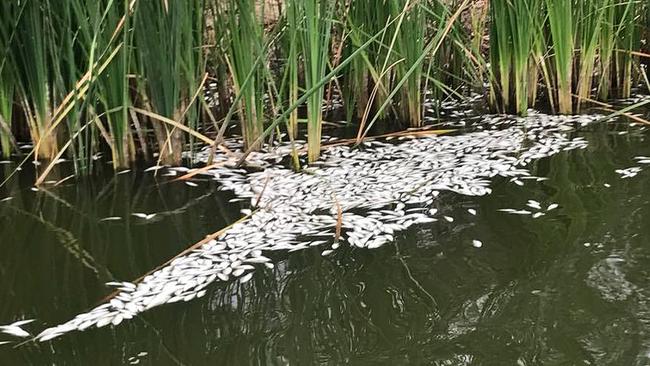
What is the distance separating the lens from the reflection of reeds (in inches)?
88.2

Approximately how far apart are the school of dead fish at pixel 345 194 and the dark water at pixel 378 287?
0.04m

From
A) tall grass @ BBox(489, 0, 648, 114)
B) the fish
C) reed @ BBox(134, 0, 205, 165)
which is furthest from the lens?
tall grass @ BBox(489, 0, 648, 114)

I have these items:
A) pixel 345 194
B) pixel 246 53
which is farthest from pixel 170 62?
pixel 345 194

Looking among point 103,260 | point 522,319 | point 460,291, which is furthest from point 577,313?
point 103,260

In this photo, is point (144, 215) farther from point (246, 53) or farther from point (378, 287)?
point (378, 287)

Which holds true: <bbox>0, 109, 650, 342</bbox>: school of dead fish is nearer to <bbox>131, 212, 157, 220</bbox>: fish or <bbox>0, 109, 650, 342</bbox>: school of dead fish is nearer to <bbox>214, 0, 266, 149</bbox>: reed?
<bbox>131, 212, 157, 220</bbox>: fish

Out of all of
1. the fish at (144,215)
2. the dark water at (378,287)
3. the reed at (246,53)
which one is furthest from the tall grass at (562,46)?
the fish at (144,215)

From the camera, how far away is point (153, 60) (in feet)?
7.43

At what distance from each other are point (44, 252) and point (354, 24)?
Answer: 1443 mm

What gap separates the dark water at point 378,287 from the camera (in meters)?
1.31

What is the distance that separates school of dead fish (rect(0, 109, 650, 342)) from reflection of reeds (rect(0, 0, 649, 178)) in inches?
5.4

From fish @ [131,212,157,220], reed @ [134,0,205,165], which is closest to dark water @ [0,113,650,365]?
fish @ [131,212,157,220]

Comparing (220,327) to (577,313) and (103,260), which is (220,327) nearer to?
(103,260)

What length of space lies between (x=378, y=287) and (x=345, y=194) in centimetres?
58
